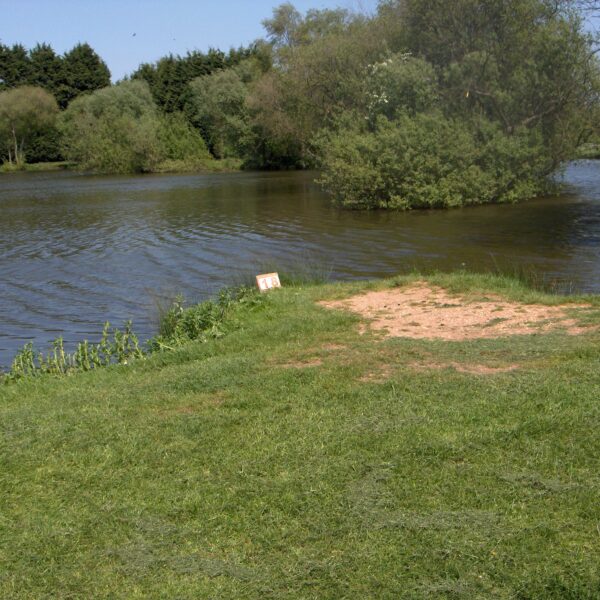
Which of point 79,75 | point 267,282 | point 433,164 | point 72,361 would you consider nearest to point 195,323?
point 72,361

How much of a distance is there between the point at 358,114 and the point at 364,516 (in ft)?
99.0

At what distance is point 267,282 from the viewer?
1259 centimetres

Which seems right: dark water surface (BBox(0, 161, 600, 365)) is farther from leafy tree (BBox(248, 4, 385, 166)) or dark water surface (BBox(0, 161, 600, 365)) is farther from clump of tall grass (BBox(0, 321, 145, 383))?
leafy tree (BBox(248, 4, 385, 166))

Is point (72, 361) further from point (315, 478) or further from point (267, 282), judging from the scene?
point (315, 478)

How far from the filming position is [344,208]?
30.9 meters

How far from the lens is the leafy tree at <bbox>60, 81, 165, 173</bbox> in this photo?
62.3m

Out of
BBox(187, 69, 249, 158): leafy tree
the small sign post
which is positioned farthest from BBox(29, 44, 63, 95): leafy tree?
the small sign post

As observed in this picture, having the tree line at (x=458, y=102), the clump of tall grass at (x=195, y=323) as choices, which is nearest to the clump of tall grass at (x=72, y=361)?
the clump of tall grass at (x=195, y=323)

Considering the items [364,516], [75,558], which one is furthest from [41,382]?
[364,516]

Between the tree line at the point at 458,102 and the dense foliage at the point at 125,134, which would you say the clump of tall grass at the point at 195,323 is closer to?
the tree line at the point at 458,102

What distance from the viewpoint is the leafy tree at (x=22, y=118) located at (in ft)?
228

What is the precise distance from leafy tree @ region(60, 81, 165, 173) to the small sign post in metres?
51.5

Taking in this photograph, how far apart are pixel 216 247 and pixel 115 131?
4426 cm

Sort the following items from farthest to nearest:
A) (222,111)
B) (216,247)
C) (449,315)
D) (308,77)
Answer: (222,111), (308,77), (216,247), (449,315)
